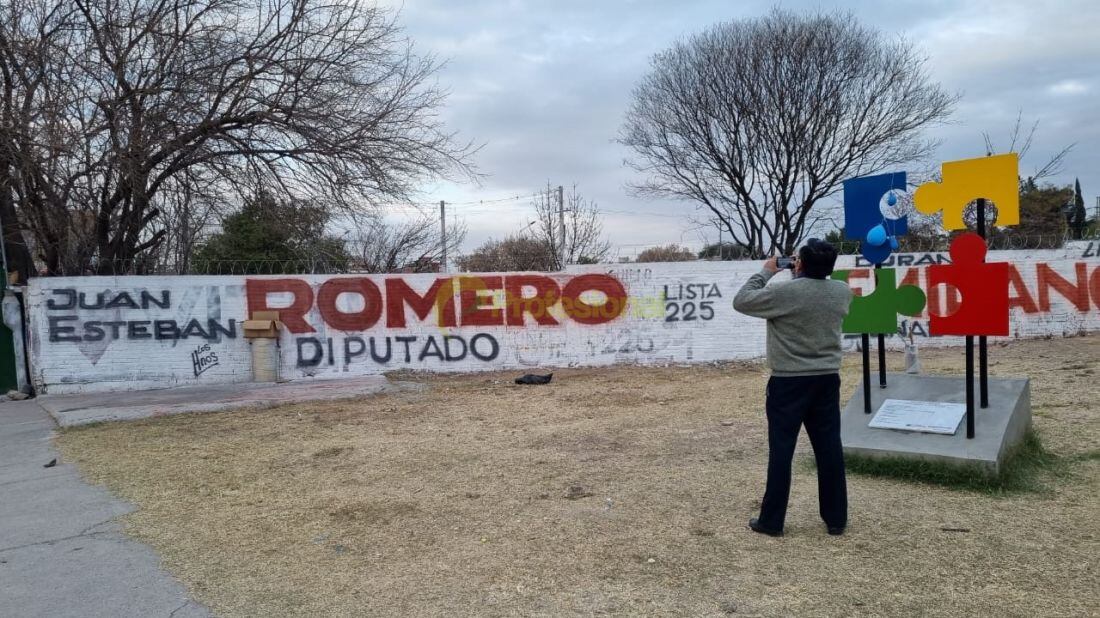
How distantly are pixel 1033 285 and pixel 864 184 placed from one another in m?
9.22

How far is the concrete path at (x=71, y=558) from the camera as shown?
3.54 metres

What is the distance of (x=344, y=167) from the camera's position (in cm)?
1195

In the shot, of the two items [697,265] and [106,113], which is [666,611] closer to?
[697,265]

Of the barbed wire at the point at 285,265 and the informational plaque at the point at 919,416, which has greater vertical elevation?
the barbed wire at the point at 285,265

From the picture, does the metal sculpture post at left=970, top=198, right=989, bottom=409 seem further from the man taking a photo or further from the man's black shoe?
the man's black shoe

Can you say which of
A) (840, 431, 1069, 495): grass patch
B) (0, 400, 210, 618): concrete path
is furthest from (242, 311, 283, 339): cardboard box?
(840, 431, 1069, 495): grass patch

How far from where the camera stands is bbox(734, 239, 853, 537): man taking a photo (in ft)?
13.1

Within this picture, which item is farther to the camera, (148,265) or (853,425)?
(148,265)

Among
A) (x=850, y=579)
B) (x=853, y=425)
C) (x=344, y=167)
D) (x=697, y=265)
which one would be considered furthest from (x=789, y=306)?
(x=344, y=167)

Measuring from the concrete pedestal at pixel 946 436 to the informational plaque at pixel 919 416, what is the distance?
0.04m

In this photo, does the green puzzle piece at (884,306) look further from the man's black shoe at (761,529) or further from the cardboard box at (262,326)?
the cardboard box at (262,326)

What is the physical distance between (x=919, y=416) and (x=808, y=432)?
194 cm

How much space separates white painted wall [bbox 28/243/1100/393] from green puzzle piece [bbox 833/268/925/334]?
22.1 ft

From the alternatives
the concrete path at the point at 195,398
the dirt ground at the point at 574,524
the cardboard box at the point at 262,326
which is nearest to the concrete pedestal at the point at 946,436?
the dirt ground at the point at 574,524
